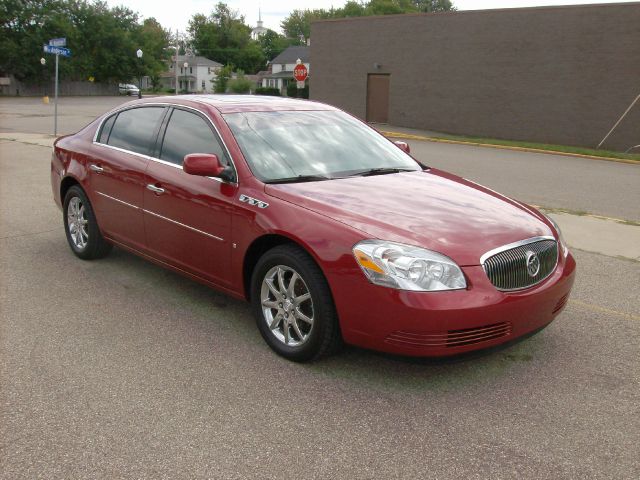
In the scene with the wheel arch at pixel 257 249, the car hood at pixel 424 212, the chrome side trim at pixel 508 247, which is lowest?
the wheel arch at pixel 257 249

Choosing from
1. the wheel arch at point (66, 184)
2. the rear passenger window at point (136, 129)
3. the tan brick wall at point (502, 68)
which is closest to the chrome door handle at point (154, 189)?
the rear passenger window at point (136, 129)

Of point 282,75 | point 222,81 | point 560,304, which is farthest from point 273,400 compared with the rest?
point 282,75

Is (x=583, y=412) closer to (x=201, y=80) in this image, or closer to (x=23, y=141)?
(x=23, y=141)

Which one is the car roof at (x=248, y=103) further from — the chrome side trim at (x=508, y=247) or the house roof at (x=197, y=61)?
the house roof at (x=197, y=61)

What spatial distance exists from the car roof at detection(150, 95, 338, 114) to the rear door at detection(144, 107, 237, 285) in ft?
0.52

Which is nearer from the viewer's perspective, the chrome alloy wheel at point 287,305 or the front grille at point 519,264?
the front grille at point 519,264

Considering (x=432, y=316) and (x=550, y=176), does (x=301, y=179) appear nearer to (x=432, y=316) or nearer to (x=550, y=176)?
(x=432, y=316)

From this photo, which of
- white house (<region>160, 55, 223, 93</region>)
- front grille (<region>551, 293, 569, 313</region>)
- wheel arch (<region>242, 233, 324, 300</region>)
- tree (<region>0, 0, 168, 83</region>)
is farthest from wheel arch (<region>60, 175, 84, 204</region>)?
white house (<region>160, 55, 223, 93</region>)

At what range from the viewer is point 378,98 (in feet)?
97.1

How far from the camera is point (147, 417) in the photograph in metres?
3.22

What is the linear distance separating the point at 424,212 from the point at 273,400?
1406 millimetres

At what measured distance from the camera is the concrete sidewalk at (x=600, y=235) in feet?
22.9

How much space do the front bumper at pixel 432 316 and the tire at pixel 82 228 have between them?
3.15m

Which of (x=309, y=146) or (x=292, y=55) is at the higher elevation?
(x=292, y=55)
